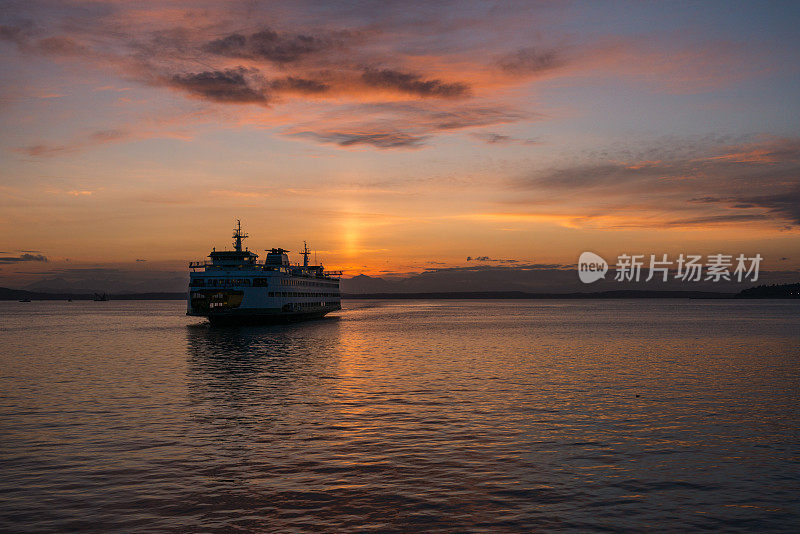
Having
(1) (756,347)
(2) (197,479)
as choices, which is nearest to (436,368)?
(2) (197,479)

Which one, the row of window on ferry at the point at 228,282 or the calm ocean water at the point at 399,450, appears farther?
the row of window on ferry at the point at 228,282

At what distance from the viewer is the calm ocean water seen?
16.1 m

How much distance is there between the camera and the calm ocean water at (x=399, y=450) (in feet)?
52.7

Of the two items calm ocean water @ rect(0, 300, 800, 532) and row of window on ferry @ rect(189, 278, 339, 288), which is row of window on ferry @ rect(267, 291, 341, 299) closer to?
row of window on ferry @ rect(189, 278, 339, 288)

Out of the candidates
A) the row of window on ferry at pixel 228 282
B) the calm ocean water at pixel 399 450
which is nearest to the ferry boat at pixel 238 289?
the row of window on ferry at pixel 228 282

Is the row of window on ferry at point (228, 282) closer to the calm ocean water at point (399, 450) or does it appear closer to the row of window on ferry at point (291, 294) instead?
the row of window on ferry at point (291, 294)

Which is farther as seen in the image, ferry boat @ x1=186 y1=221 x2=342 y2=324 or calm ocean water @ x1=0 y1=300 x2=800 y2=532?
ferry boat @ x1=186 y1=221 x2=342 y2=324

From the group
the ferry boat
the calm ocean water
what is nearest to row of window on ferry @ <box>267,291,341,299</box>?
the ferry boat

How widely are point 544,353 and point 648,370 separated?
52.9ft

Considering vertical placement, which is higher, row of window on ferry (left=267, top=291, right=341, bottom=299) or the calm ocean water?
row of window on ferry (left=267, top=291, right=341, bottom=299)

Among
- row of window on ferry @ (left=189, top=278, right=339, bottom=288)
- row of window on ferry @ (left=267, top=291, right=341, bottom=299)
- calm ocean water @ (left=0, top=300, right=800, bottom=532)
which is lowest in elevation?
calm ocean water @ (left=0, top=300, right=800, bottom=532)

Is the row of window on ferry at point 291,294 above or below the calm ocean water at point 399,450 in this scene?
above

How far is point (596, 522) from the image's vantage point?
1552 centimetres

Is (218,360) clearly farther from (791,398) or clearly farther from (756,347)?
(756,347)
